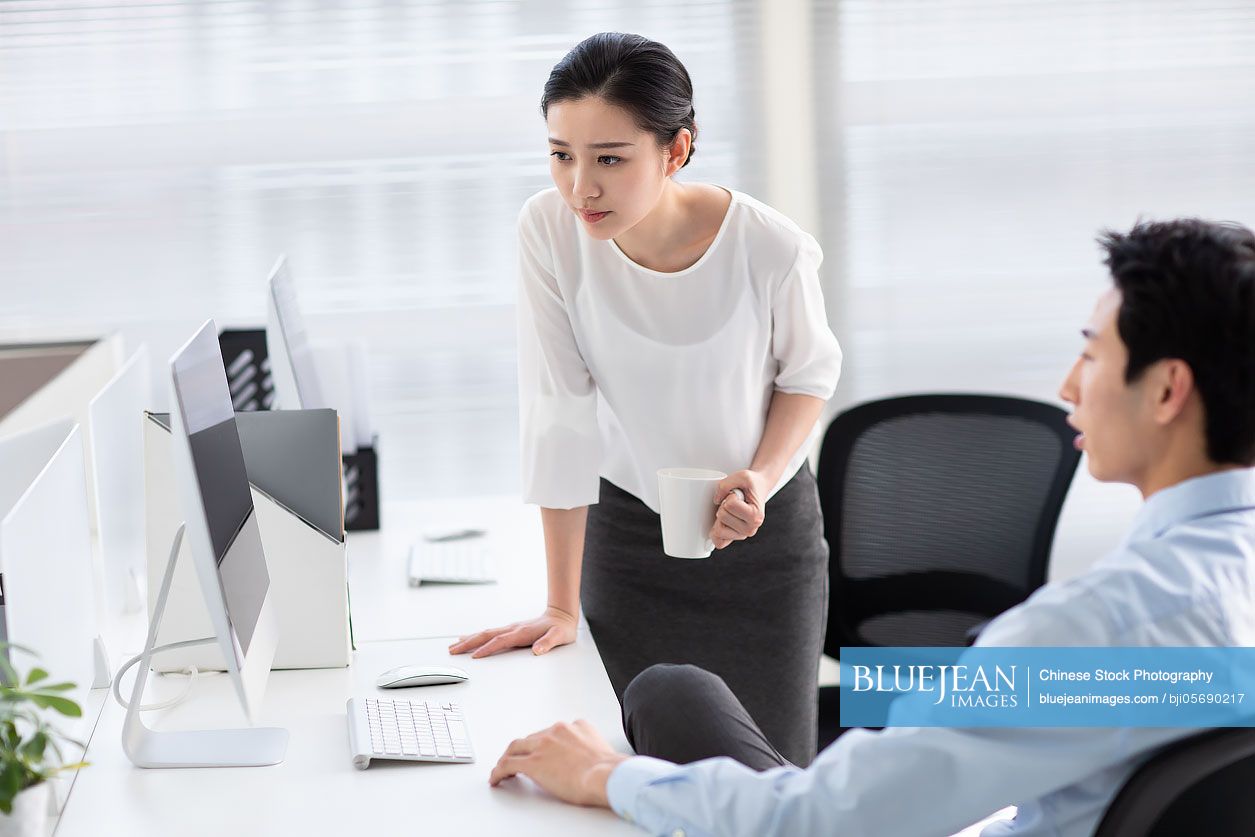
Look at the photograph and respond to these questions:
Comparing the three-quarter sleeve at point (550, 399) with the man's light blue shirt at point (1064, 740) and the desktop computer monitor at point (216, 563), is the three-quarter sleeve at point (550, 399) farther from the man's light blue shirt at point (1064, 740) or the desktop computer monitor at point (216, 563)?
the man's light blue shirt at point (1064, 740)

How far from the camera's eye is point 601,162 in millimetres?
1714

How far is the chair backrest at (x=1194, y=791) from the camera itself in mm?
881

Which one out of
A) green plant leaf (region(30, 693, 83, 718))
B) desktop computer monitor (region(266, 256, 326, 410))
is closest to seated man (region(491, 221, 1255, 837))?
green plant leaf (region(30, 693, 83, 718))

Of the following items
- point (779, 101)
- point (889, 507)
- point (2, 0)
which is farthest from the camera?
point (779, 101)

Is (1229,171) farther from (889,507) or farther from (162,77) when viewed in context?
(162,77)

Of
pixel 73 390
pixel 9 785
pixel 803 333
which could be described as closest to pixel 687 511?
pixel 803 333

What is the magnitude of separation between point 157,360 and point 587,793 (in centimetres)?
222

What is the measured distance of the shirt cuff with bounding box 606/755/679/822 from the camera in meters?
1.17

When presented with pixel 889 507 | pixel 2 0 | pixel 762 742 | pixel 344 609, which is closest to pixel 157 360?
pixel 2 0

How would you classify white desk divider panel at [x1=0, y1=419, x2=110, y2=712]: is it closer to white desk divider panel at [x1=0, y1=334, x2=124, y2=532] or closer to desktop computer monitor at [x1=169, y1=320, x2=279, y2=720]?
desktop computer monitor at [x1=169, y1=320, x2=279, y2=720]

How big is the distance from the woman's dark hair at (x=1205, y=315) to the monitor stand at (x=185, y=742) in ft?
3.41

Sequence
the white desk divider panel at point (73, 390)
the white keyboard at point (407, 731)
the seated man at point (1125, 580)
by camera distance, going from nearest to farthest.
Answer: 1. the seated man at point (1125, 580)
2. the white keyboard at point (407, 731)
3. the white desk divider panel at point (73, 390)

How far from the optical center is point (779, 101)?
3121 mm

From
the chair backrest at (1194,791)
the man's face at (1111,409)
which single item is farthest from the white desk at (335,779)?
the man's face at (1111,409)
